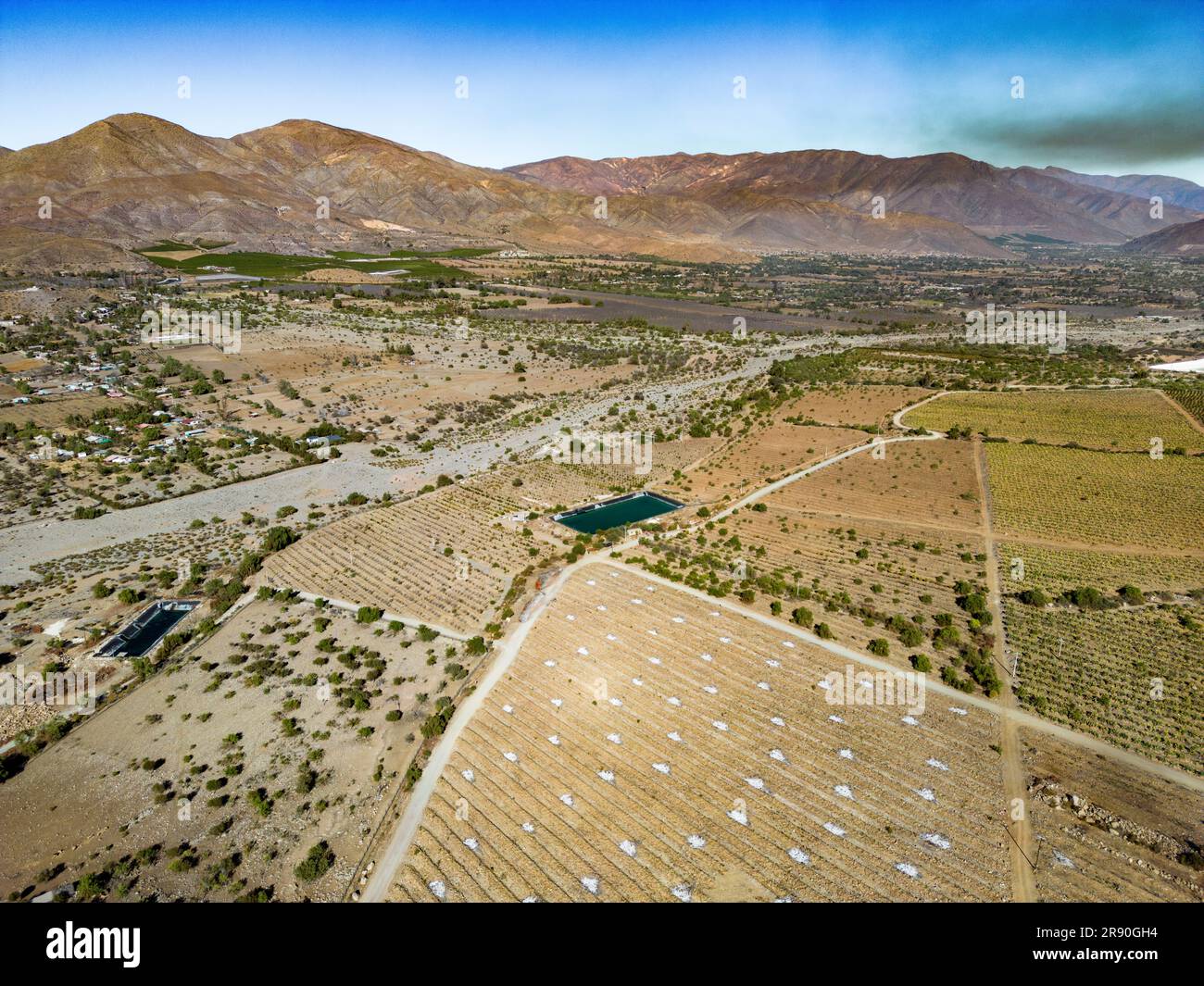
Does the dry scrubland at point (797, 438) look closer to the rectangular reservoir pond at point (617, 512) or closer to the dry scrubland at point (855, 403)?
the dry scrubland at point (855, 403)

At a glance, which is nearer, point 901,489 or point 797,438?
point 901,489

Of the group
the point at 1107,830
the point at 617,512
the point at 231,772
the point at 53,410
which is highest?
the point at 53,410

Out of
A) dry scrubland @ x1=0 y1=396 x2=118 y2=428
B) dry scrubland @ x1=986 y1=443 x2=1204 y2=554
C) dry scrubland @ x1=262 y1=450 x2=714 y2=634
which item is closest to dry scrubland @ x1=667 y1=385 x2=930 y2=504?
dry scrubland @ x1=262 y1=450 x2=714 y2=634

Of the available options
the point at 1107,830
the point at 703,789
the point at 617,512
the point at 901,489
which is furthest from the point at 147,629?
the point at 901,489

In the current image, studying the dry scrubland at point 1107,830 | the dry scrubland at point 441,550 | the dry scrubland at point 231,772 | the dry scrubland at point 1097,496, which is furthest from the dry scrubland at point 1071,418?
the dry scrubland at point 231,772

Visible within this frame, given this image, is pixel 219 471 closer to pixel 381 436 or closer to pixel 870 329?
pixel 381 436

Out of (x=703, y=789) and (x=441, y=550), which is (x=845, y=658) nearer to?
(x=703, y=789)

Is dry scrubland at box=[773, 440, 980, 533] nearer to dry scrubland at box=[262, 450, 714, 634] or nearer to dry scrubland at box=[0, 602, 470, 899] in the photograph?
dry scrubland at box=[262, 450, 714, 634]
